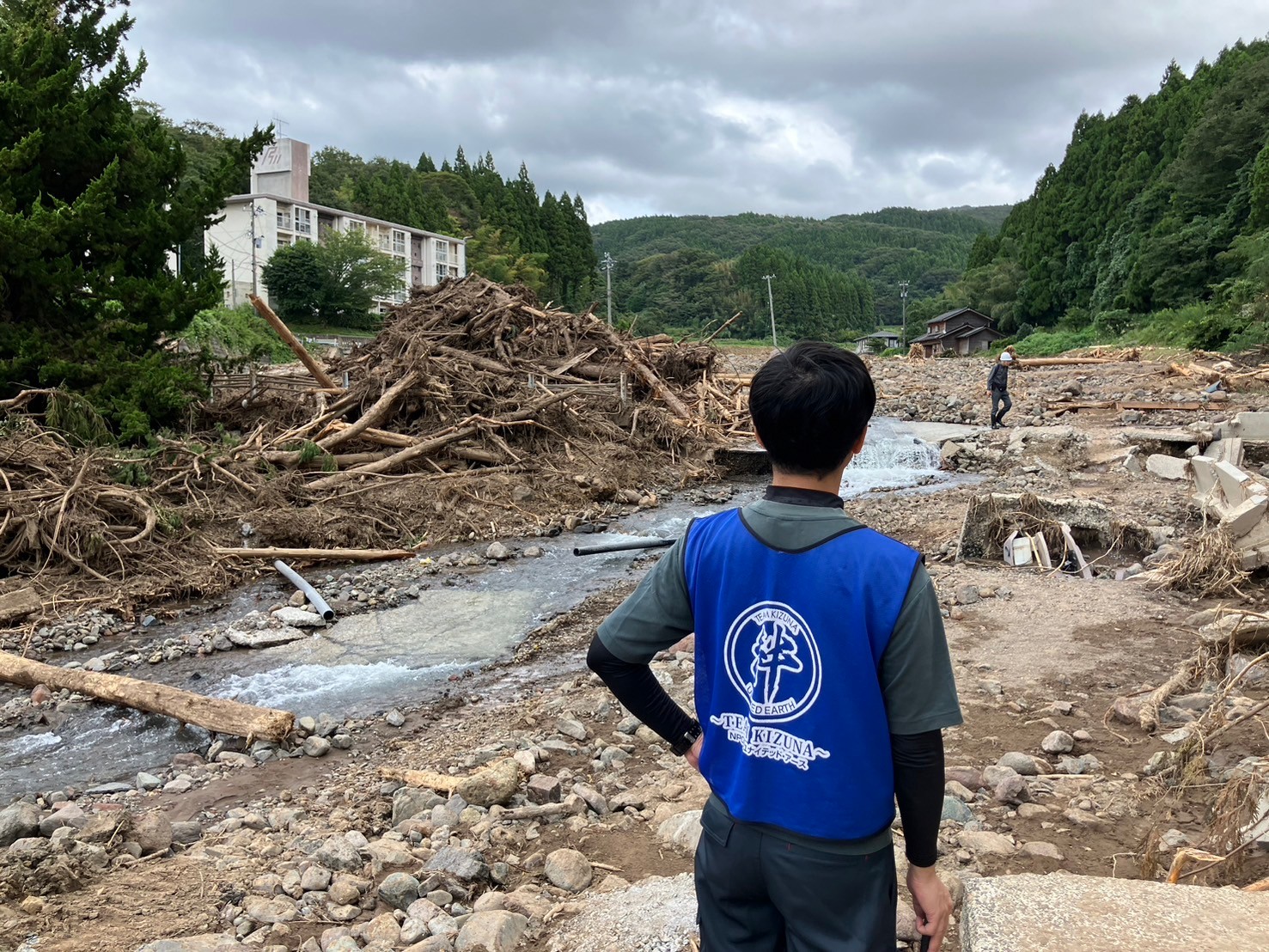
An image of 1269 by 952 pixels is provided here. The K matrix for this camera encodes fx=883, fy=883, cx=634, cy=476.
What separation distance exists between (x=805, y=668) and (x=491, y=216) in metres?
68.7

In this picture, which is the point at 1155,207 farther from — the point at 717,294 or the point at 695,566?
the point at 695,566

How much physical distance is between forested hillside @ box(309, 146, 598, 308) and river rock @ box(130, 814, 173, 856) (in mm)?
54831

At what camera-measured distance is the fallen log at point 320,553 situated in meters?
9.42

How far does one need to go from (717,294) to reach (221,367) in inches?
3422

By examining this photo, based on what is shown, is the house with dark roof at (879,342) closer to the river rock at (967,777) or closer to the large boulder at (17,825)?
the river rock at (967,777)

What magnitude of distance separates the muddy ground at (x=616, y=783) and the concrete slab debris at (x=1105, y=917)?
47 centimetres

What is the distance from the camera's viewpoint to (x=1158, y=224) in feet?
152

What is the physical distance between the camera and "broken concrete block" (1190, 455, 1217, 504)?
339 inches

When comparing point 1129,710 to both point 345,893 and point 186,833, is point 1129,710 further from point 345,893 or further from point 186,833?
point 186,833

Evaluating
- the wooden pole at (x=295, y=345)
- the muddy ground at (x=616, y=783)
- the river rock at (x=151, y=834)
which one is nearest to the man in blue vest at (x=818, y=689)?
the muddy ground at (x=616, y=783)

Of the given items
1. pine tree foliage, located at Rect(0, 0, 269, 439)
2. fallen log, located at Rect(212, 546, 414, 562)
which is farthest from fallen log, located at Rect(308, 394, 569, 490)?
pine tree foliage, located at Rect(0, 0, 269, 439)

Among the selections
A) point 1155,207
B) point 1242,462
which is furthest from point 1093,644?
point 1155,207

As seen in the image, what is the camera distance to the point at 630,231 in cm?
14812

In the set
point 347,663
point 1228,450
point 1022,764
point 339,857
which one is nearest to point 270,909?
point 339,857
